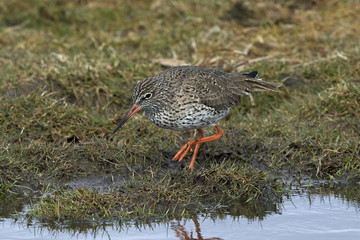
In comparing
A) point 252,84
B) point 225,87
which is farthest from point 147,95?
point 252,84

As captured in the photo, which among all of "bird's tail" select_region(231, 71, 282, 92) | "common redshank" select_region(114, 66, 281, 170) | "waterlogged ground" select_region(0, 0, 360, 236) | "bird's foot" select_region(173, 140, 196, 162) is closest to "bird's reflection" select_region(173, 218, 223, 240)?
"waterlogged ground" select_region(0, 0, 360, 236)

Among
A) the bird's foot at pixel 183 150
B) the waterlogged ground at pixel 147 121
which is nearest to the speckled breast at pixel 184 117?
the bird's foot at pixel 183 150

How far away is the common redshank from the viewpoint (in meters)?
6.92

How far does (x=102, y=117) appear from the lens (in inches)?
332

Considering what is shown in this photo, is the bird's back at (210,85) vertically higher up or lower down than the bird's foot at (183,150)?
higher up

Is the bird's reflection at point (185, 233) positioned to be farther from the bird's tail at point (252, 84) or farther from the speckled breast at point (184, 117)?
the bird's tail at point (252, 84)

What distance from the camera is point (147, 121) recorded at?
836cm

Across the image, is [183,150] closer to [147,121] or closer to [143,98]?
[143,98]

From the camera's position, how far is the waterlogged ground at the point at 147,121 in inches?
255

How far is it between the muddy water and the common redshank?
4.20ft

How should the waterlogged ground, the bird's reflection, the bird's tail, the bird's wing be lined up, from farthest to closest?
the bird's tail
the bird's wing
the waterlogged ground
the bird's reflection

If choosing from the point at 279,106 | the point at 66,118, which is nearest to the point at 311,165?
the point at 279,106

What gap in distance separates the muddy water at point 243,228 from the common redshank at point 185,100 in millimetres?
1280

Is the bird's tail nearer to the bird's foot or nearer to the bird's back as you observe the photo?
the bird's back
